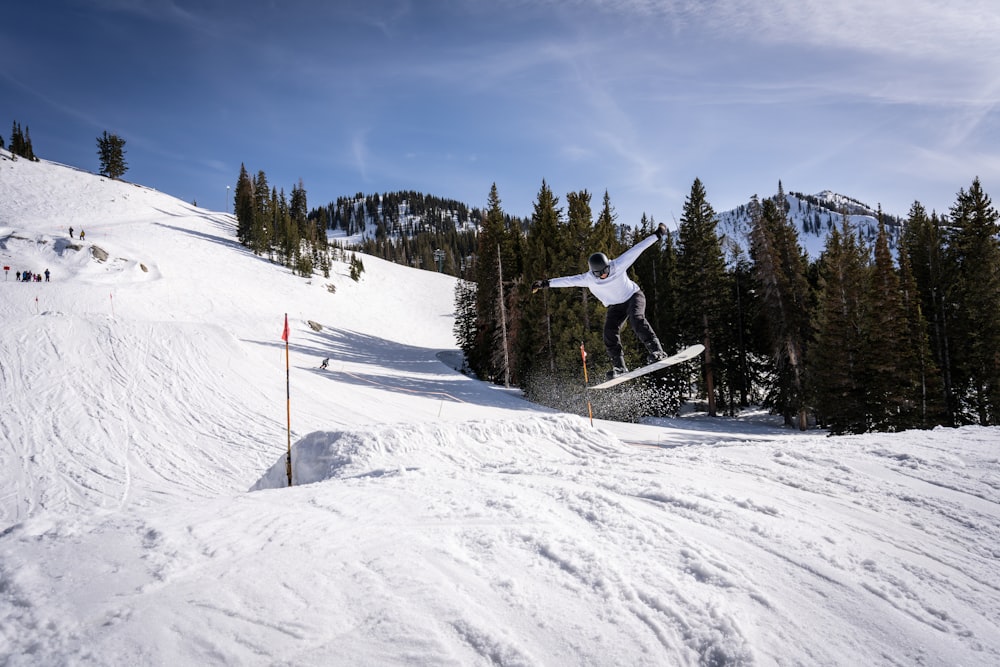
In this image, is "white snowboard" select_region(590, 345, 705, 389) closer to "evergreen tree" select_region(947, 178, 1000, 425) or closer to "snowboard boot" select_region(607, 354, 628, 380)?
"snowboard boot" select_region(607, 354, 628, 380)

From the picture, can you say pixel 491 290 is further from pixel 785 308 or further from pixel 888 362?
pixel 888 362

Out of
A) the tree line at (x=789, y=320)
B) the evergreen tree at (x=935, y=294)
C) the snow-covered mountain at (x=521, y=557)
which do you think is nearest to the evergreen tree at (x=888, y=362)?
the tree line at (x=789, y=320)

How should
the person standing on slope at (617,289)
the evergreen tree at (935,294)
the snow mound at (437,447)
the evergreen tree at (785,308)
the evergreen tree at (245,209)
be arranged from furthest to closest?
1. the evergreen tree at (245,209)
2. the evergreen tree at (785,308)
3. the evergreen tree at (935,294)
4. the snow mound at (437,447)
5. the person standing on slope at (617,289)

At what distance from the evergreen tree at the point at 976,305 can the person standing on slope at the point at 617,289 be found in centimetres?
2332

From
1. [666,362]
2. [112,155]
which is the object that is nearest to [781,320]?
[666,362]

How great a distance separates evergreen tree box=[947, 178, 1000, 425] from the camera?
21.7m

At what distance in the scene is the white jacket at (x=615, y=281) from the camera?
24.7 feet

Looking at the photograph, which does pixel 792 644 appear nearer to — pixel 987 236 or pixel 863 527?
pixel 863 527

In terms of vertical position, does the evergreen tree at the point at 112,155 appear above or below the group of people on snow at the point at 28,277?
above

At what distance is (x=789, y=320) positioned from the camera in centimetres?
2470

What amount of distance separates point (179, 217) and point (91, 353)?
68279 millimetres

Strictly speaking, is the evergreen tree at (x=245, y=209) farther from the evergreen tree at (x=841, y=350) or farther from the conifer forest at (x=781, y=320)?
the evergreen tree at (x=841, y=350)

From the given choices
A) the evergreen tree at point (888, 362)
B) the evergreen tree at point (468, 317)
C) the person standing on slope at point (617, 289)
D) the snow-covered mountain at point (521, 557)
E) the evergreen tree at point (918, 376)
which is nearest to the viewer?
the snow-covered mountain at point (521, 557)

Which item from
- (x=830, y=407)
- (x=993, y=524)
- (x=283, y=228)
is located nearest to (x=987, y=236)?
(x=830, y=407)
